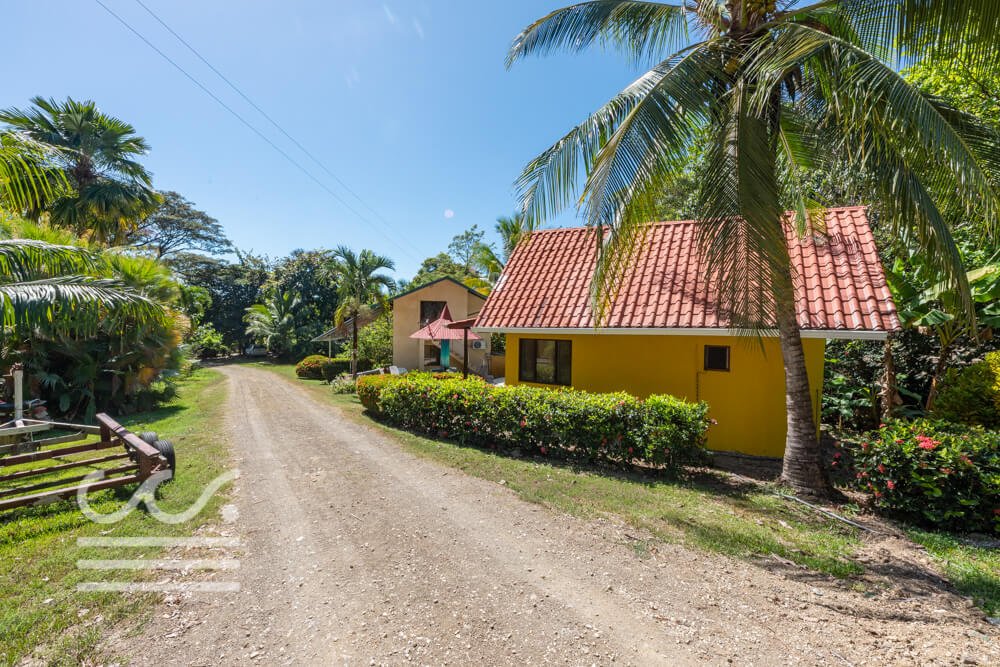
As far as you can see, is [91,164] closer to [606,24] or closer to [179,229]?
[606,24]

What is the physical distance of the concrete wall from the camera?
8305mm

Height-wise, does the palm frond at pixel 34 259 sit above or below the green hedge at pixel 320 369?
above

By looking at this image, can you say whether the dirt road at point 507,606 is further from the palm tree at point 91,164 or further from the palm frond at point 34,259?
the palm tree at point 91,164

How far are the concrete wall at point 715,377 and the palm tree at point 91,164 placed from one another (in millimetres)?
19698

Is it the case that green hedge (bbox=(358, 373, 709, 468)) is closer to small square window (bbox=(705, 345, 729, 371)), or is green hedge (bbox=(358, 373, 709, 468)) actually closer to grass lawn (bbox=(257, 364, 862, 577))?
grass lawn (bbox=(257, 364, 862, 577))

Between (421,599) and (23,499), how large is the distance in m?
5.47

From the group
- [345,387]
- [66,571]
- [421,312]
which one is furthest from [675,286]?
[421,312]

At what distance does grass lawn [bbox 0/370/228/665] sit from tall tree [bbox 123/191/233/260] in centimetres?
4706

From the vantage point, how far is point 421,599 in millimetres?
3637

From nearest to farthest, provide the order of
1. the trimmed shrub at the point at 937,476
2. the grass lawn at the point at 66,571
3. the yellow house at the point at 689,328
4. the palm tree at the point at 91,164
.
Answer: the grass lawn at the point at 66,571
the trimmed shrub at the point at 937,476
the yellow house at the point at 689,328
the palm tree at the point at 91,164

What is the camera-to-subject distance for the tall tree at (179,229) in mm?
42875

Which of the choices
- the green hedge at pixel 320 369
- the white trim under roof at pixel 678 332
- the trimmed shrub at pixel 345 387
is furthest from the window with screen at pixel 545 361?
the green hedge at pixel 320 369

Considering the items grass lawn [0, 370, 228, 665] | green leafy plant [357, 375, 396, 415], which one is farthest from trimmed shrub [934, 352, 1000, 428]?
grass lawn [0, 370, 228, 665]

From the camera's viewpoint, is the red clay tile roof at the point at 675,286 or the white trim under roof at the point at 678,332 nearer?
the white trim under roof at the point at 678,332
